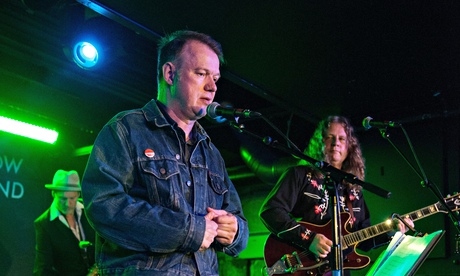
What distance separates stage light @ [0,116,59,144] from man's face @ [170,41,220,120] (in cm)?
591

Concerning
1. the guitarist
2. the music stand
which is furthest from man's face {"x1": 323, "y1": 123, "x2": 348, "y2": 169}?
the music stand

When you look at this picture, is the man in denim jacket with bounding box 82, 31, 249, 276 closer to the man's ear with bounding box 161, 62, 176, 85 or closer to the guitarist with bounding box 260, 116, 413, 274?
the man's ear with bounding box 161, 62, 176, 85

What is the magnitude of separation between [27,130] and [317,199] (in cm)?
524

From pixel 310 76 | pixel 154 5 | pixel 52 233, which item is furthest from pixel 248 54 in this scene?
pixel 52 233

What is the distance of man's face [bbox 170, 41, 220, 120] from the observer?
243cm

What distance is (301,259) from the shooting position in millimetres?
4391

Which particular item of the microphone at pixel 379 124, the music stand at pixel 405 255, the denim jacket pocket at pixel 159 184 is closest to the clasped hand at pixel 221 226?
the denim jacket pocket at pixel 159 184

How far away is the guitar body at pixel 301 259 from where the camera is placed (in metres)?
4.34

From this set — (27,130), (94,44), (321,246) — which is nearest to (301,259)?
(321,246)

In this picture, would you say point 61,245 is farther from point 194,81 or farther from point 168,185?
point 168,185

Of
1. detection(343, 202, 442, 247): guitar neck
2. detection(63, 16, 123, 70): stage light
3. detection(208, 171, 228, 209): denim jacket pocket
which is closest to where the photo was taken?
detection(208, 171, 228, 209): denim jacket pocket

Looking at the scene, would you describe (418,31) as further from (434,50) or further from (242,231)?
(242,231)

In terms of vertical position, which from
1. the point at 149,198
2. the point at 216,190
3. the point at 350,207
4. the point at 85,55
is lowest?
the point at 149,198

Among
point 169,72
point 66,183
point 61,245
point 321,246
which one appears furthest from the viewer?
point 66,183
